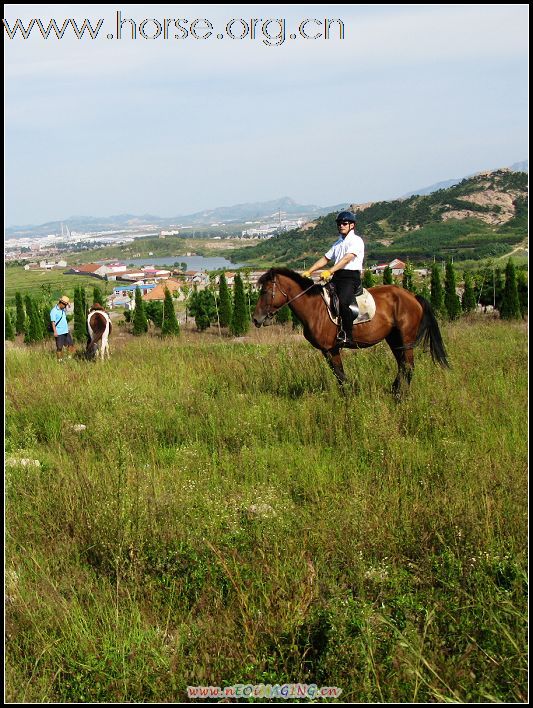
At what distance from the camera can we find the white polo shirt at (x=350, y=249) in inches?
299

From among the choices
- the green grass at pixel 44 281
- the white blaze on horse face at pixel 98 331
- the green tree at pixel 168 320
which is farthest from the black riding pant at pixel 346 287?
the green grass at pixel 44 281

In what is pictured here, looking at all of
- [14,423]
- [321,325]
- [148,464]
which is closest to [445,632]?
[148,464]

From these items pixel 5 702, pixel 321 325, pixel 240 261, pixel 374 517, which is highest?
pixel 240 261

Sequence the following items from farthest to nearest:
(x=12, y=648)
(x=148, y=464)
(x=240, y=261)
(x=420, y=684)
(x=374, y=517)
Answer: (x=240, y=261)
(x=148, y=464)
(x=374, y=517)
(x=12, y=648)
(x=420, y=684)

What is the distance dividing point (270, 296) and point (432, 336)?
8.50ft

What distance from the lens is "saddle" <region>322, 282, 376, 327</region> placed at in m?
8.20

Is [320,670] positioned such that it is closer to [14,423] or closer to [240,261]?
[14,423]

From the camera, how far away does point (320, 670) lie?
272cm

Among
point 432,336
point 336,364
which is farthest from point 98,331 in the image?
point 432,336

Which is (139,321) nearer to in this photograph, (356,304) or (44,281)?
(356,304)

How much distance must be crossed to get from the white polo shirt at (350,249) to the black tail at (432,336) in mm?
1596

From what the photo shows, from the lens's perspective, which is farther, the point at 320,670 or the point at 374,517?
the point at 374,517

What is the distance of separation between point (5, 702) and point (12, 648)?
1.29ft

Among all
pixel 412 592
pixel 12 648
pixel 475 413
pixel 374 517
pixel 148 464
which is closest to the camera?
pixel 12 648
